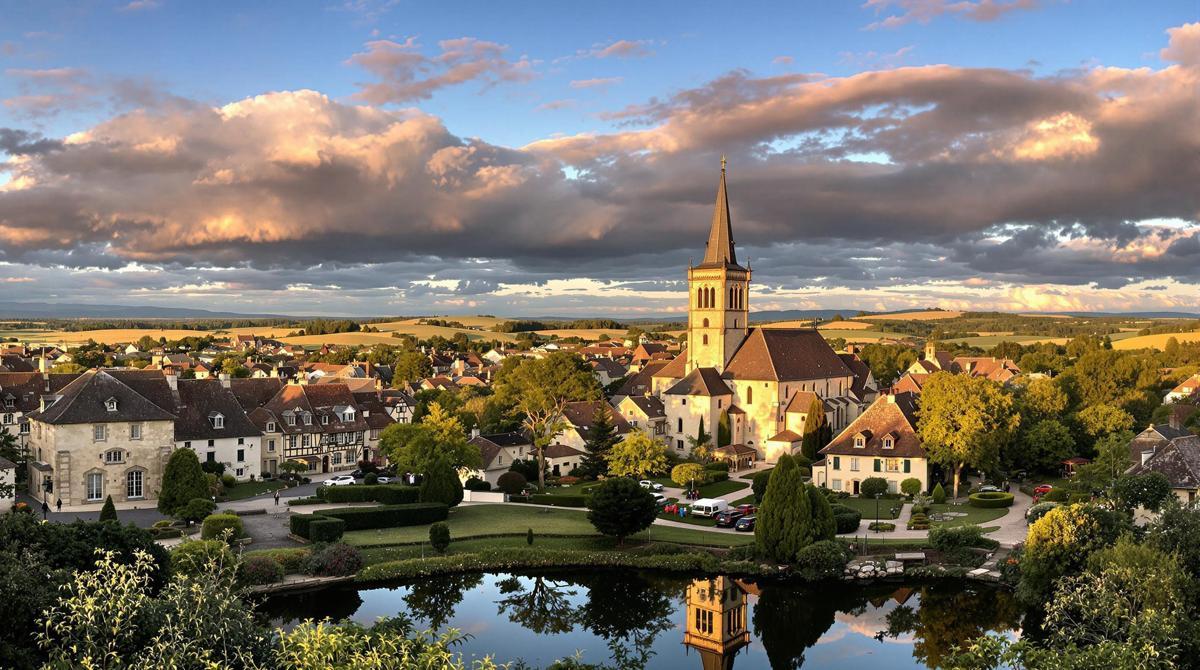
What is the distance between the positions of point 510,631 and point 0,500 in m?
33.6

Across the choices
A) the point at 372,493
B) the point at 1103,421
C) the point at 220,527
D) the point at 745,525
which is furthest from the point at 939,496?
the point at 220,527

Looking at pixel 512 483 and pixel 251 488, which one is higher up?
pixel 512 483

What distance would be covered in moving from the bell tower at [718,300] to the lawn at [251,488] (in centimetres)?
3805

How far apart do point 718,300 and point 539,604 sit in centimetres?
4889

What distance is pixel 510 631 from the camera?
107 ft

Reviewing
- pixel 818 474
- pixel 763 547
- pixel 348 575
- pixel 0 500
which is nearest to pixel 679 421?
pixel 818 474

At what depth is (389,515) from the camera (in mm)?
47344

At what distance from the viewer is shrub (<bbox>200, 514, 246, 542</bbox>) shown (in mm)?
41219

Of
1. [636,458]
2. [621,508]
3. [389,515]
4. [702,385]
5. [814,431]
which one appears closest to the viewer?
[621,508]

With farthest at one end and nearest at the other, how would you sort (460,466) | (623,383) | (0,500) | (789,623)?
1. (623,383)
2. (460,466)
3. (0,500)
4. (789,623)

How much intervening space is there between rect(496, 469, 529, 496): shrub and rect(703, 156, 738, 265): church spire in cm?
3213

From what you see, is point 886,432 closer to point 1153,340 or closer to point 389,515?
point 389,515

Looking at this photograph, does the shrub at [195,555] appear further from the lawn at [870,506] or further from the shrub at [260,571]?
the lawn at [870,506]

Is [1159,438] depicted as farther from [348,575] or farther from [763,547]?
[348,575]
